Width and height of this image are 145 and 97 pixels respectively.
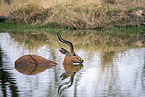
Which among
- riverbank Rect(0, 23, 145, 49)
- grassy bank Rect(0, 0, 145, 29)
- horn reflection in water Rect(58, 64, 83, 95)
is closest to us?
horn reflection in water Rect(58, 64, 83, 95)

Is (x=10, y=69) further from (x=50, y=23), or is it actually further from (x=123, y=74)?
(x=50, y=23)

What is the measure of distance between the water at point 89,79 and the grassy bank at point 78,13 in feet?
35.3

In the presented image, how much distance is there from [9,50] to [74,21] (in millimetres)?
9662

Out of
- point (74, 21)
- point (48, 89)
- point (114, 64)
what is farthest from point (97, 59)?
point (74, 21)

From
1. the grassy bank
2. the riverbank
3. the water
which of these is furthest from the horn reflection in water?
the grassy bank

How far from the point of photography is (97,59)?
845 cm

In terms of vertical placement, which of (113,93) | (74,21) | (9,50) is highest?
(74,21)

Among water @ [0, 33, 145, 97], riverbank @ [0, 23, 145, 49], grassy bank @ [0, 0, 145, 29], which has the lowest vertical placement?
water @ [0, 33, 145, 97]

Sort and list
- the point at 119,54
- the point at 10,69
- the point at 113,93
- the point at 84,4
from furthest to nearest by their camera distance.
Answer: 1. the point at 84,4
2. the point at 119,54
3. the point at 10,69
4. the point at 113,93

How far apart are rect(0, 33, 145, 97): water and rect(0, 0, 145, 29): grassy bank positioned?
10774mm

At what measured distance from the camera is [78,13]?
20094 mm

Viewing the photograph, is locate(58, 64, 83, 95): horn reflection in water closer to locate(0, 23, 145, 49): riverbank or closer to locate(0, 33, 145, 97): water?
locate(0, 33, 145, 97): water

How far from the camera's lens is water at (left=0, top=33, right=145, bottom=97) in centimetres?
501

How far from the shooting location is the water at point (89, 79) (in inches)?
197
